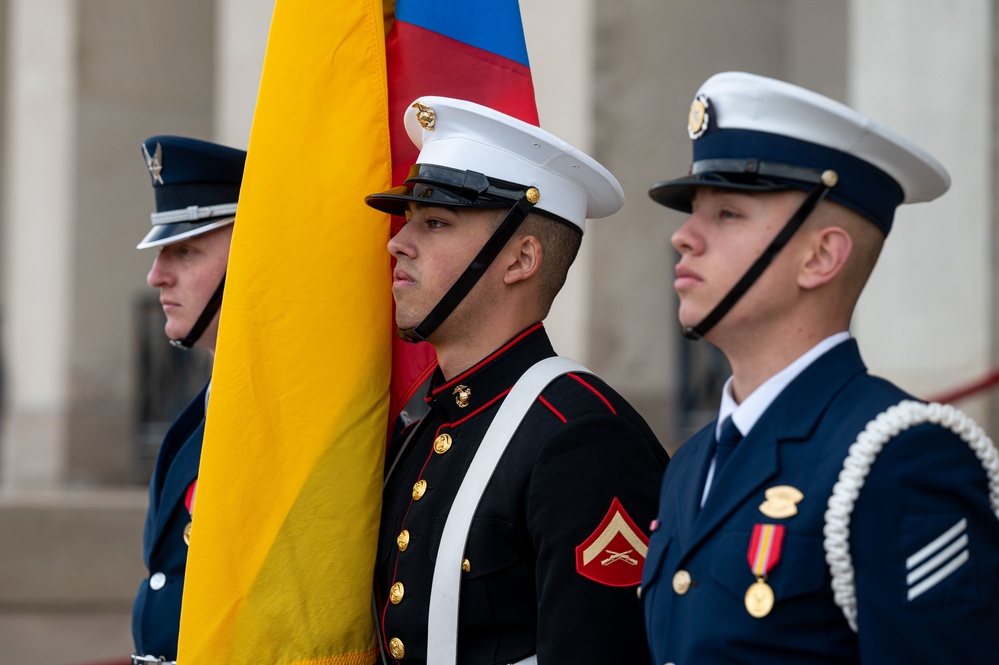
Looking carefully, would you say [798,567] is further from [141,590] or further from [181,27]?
[181,27]

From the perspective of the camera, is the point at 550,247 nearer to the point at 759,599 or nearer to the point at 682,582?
the point at 682,582

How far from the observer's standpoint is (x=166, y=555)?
3.16 meters

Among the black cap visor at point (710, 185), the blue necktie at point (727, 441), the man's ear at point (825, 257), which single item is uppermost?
the black cap visor at point (710, 185)

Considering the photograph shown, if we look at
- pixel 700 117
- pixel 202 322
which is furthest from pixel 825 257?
pixel 202 322

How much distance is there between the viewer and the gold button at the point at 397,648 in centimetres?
249

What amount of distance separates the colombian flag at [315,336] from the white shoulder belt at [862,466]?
1.19m

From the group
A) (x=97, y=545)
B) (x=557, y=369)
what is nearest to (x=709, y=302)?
(x=557, y=369)

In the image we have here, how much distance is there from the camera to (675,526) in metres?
2.05

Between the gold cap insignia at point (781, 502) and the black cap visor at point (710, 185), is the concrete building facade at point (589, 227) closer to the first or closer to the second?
the black cap visor at point (710, 185)

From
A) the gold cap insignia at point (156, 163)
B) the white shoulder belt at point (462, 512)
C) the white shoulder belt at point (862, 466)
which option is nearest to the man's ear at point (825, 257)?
the white shoulder belt at point (862, 466)

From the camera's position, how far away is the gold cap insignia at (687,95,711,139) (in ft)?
6.82

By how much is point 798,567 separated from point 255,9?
20.2 feet

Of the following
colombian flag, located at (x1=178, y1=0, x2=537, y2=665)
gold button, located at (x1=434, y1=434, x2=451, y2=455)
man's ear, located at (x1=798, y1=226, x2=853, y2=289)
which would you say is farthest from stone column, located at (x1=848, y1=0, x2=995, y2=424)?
man's ear, located at (x1=798, y1=226, x2=853, y2=289)

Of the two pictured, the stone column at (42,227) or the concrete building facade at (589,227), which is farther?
the stone column at (42,227)
